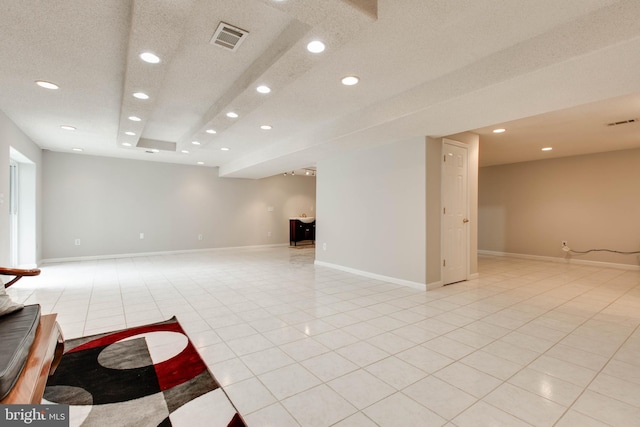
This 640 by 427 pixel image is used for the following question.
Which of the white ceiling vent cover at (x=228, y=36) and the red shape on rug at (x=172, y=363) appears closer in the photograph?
the red shape on rug at (x=172, y=363)

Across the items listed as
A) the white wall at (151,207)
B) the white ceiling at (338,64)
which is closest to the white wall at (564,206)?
the white ceiling at (338,64)

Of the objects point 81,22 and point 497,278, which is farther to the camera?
point 497,278

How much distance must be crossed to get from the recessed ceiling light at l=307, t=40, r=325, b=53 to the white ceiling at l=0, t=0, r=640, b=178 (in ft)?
0.18

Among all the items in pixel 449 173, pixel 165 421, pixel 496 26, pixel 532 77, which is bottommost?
pixel 165 421

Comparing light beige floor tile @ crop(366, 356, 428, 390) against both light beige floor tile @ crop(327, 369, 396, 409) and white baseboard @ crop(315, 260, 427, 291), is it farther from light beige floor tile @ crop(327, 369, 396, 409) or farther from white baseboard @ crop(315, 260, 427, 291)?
white baseboard @ crop(315, 260, 427, 291)

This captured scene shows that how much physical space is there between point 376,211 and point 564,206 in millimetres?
4909

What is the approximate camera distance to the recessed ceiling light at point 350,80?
295 cm

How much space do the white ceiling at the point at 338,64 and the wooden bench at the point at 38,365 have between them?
2.10 metres

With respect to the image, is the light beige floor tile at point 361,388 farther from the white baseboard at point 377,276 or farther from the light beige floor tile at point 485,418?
the white baseboard at point 377,276

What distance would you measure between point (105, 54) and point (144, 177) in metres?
5.78

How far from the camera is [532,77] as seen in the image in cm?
235

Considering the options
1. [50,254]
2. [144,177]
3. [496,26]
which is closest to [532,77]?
[496,26]

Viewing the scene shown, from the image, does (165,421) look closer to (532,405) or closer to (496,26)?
(532,405)

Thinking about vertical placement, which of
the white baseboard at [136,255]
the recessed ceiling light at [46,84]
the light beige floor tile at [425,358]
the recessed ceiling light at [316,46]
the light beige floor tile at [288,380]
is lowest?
the light beige floor tile at [288,380]
